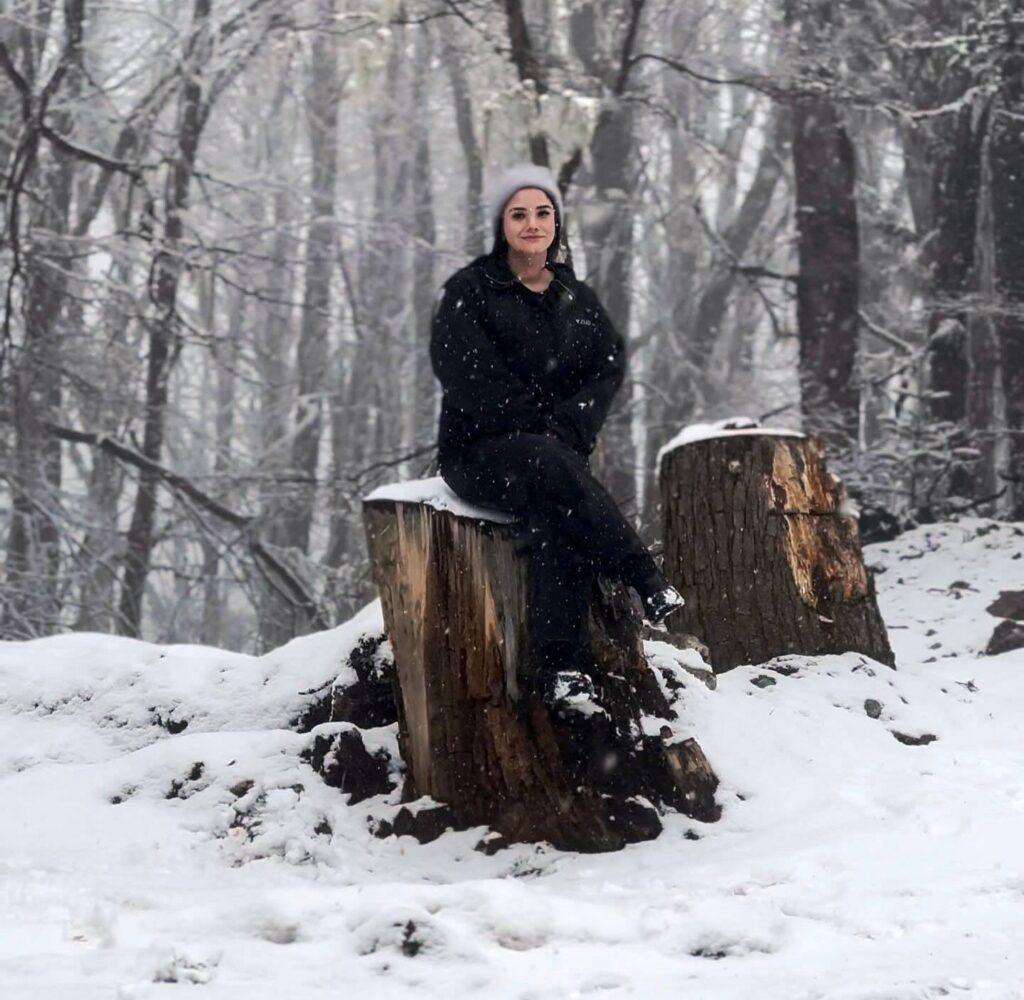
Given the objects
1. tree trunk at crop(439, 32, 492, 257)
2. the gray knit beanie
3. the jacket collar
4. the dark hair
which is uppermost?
tree trunk at crop(439, 32, 492, 257)

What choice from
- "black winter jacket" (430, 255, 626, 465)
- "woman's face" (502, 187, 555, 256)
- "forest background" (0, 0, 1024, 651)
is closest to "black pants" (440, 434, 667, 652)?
"black winter jacket" (430, 255, 626, 465)

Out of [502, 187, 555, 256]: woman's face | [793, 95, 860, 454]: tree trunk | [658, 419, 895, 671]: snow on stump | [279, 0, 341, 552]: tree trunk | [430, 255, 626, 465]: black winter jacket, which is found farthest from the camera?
[279, 0, 341, 552]: tree trunk

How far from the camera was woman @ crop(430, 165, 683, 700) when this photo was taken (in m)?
4.52

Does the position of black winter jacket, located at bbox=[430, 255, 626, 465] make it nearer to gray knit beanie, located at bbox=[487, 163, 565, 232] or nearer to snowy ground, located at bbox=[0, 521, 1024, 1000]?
gray knit beanie, located at bbox=[487, 163, 565, 232]

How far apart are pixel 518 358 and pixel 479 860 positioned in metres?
1.70

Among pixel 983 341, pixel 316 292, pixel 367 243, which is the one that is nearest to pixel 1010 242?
pixel 983 341

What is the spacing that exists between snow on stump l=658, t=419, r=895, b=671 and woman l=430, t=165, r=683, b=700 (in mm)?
882

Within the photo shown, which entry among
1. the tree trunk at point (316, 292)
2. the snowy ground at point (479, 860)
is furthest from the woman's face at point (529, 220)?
the tree trunk at point (316, 292)

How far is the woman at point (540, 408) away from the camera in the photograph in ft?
14.8

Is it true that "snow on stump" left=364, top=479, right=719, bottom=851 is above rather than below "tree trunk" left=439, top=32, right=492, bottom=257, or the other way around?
below

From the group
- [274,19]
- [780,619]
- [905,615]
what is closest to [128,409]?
[274,19]

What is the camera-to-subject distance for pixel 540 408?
190 inches

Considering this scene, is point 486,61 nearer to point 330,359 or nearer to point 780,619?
point 780,619

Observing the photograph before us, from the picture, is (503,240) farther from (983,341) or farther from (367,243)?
(367,243)
